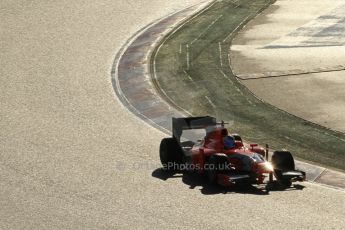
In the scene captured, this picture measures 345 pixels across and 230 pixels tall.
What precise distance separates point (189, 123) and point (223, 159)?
259 centimetres

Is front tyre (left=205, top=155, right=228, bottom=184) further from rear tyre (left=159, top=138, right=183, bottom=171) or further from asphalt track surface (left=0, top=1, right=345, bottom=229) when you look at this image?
rear tyre (left=159, top=138, right=183, bottom=171)

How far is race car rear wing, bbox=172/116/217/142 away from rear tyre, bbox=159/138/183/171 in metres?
0.41

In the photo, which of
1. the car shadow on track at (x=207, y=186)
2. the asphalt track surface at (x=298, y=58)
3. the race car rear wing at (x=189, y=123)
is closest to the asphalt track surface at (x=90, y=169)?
the car shadow on track at (x=207, y=186)

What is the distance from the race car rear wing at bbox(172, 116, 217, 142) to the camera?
984 inches

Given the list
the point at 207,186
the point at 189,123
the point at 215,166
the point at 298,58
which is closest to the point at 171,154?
the point at 189,123

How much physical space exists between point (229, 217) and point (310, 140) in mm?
7295

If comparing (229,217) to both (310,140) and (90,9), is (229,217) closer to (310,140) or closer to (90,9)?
(310,140)

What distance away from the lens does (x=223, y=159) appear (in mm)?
22906

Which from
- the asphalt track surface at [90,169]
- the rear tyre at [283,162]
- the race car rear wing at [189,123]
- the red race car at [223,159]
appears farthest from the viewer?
the race car rear wing at [189,123]

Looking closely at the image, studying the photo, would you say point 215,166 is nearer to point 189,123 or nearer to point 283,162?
point 283,162

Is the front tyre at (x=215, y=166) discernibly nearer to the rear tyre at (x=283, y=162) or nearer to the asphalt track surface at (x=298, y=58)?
the rear tyre at (x=283, y=162)

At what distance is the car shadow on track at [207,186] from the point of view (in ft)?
74.9

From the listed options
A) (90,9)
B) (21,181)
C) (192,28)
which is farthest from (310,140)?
(90,9)

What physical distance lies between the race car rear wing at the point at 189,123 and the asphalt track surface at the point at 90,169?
1187 millimetres
